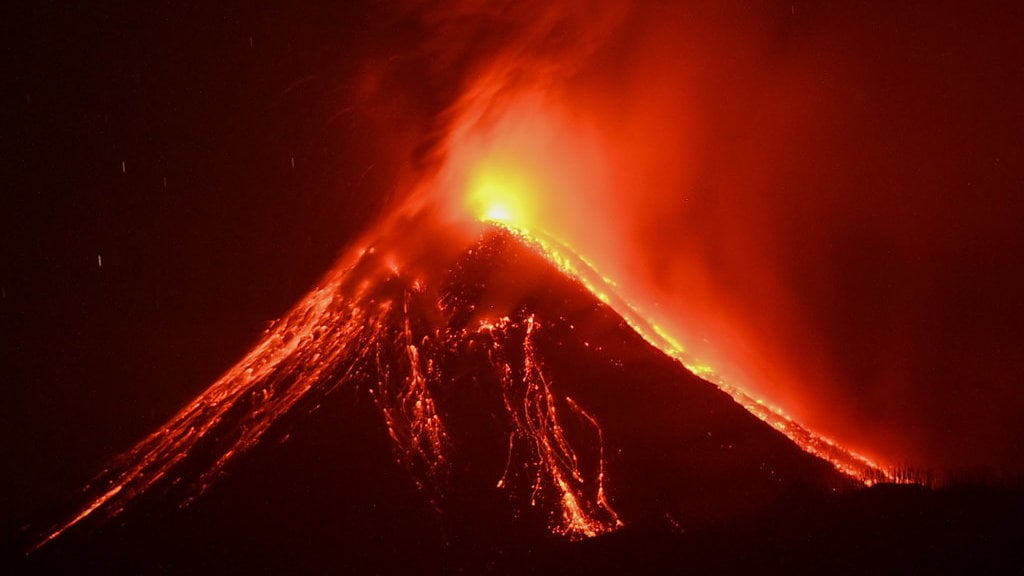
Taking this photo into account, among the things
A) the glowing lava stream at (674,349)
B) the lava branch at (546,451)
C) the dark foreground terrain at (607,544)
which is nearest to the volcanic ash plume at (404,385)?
the lava branch at (546,451)

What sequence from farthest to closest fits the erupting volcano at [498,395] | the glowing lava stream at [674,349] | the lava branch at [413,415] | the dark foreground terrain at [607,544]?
the lava branch at [413,415]
the glowing lava stream at [674,349]
the erupting volcano at [498,395]
the dark foreground terrain at [607,544]

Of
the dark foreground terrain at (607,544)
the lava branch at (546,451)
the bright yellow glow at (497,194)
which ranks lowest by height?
the dark foreground terrain at (607,544)

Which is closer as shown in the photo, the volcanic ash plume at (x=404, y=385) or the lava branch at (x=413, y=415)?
the volcanic ash plume at (x=404, y=385)

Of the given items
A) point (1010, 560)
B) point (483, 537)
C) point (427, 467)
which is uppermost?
point (427, 467)

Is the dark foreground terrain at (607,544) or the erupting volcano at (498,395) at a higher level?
the erupting volcano at (498,395)

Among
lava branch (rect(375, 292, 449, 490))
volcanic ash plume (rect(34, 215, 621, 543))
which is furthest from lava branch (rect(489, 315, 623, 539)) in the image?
lava branch (rect(375, 292, 449, 490))

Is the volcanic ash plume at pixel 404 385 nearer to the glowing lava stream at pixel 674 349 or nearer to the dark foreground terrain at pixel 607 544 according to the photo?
the dark foreground terrain at pixel 607 544

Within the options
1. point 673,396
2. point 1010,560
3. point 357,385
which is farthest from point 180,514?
point 1010,560

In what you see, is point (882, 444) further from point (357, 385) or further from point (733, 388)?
point (357, 385)
